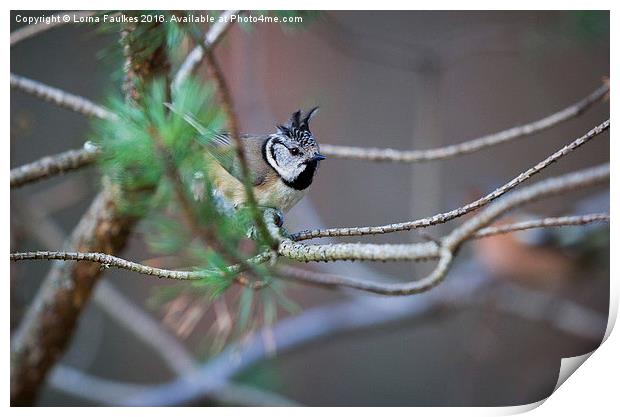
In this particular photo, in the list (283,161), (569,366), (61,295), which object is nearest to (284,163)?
(283,161)

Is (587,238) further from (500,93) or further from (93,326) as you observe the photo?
(93,326)

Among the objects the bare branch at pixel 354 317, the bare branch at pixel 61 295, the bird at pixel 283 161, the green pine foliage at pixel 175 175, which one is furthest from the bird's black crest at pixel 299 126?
the bare branch at pixel 354 317

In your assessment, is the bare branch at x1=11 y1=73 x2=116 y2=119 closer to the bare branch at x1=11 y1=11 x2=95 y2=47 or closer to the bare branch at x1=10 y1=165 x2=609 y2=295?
the bare branch at x1=11 y1=11 x2=95 y2=47

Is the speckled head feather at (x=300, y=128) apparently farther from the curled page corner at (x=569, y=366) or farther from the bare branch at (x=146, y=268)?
the curled page corner at (x=569, y=366)

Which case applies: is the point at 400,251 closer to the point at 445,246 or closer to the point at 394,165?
the point at 445,246

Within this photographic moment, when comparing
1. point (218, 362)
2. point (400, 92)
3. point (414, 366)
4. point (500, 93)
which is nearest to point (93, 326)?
point (218, 362)

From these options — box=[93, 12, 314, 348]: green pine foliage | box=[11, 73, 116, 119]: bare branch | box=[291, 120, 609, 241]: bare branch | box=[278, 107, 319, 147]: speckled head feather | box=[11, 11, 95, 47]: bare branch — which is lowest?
box=[291, 120, 609, 241]: bare branch

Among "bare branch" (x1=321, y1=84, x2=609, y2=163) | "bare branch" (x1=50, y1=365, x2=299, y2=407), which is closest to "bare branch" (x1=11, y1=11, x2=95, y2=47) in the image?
"bare branch" (x1=321, y1=84, x2=609, y2=163)
